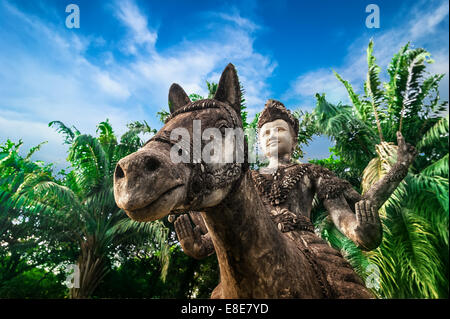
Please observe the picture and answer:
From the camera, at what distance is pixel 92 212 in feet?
29.5

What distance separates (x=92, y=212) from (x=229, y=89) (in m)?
8.84

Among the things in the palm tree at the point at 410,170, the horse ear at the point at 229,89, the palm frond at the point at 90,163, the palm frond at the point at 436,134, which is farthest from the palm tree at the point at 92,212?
the palm frond at the point at 436,134

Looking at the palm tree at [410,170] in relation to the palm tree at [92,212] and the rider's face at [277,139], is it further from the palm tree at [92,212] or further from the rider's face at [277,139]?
the palm tree at [92,212]

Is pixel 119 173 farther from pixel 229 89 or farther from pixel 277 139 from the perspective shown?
pixel 277 139

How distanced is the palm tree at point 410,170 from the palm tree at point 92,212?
5914mm

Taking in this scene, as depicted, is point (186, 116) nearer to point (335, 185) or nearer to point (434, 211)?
point (335, 185)

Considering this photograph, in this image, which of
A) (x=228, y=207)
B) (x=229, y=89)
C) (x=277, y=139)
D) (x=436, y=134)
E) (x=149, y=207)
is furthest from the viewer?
(x=436, y=134)

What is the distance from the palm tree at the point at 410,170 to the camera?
24.4 ft

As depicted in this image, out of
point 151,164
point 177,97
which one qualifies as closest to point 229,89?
point 177,97

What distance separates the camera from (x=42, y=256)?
11.7m

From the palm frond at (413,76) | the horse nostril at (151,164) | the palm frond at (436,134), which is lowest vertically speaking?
the horse nostril at (151,164)

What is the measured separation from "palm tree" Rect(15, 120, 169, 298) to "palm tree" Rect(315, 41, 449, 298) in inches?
233

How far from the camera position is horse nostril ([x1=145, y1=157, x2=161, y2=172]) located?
0.93m
